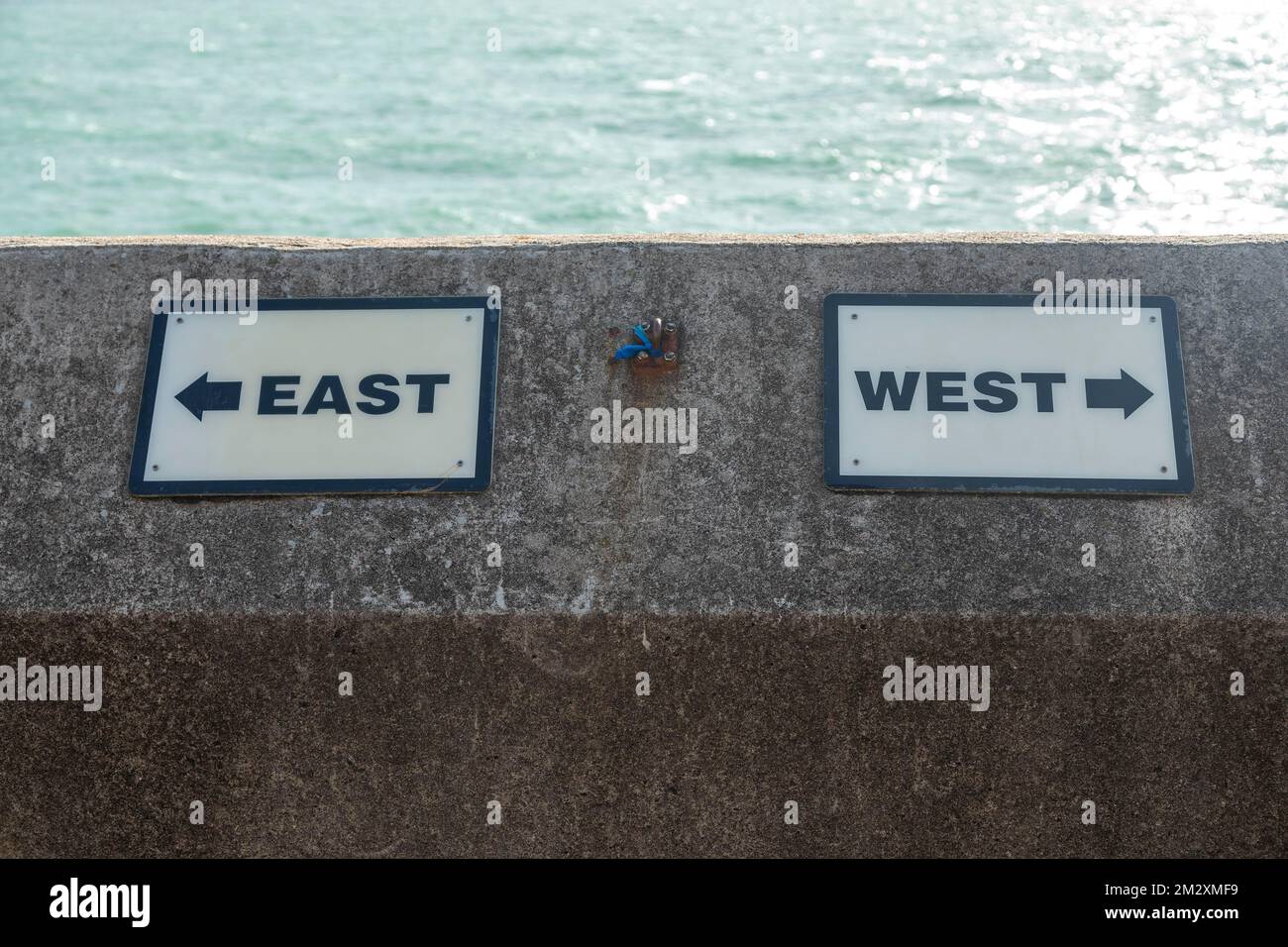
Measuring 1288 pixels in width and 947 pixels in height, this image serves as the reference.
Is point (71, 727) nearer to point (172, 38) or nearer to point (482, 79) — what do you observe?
point (482, 79)

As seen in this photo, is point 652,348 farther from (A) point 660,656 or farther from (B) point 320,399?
(B) point 320,399

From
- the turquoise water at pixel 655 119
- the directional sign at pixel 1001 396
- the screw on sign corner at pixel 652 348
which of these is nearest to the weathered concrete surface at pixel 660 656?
the directional sign at pixel 1001 396

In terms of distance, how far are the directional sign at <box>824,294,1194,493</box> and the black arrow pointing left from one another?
1777mm

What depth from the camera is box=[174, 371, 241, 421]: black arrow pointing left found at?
10.4 feet

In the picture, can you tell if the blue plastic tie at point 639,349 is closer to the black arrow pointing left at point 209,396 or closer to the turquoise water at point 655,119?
the black arrow pointing left at point 209,396

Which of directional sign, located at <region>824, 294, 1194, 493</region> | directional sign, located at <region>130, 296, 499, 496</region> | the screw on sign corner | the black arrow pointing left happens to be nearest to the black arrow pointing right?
directional sign, located at <region>824, 294, 1194, 493</region>

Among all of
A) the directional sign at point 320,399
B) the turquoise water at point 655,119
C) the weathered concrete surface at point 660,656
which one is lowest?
the weathered concrete surface at point 660,656

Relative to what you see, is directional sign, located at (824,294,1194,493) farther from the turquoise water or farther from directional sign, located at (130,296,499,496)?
the turquoise water

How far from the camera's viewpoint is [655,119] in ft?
25.4

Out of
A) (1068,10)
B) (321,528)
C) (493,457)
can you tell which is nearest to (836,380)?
(493,457)

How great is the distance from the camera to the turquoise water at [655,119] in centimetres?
641

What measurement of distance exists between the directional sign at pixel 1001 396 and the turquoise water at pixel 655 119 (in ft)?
9.65

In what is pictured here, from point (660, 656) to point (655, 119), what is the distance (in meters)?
5.77

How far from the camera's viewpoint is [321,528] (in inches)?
118
